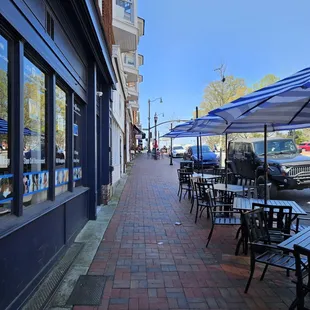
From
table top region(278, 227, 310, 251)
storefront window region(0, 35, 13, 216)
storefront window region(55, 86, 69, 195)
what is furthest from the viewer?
storefront window region(55, 86, 69, 195)

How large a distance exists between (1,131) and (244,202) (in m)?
3.97

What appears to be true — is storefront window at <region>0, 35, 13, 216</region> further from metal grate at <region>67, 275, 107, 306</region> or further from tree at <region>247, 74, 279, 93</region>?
tree at <region>247, 74, 279, 93</region>

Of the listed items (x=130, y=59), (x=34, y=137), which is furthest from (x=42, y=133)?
(x=130, y=59)

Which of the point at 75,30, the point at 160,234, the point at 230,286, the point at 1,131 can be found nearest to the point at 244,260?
the point at 230,286

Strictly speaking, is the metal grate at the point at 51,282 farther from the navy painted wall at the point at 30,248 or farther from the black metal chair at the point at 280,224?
the black metal chair at the point at 280,224

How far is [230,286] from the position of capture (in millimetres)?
3588

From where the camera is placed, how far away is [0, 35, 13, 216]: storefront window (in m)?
2.83

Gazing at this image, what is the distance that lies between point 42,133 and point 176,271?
2.50 m

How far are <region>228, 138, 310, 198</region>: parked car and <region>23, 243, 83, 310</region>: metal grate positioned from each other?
682cm

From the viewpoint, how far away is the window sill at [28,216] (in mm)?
2727

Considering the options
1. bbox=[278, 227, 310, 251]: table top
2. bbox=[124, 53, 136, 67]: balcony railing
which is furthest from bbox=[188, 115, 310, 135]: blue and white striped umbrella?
bbox=[124, 53, 136, 67]: balcony railing

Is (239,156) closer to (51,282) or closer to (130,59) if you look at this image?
(51,282)

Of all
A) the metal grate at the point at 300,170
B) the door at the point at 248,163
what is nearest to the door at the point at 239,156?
the door at the point at 248,163

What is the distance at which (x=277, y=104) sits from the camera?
3.90 m
